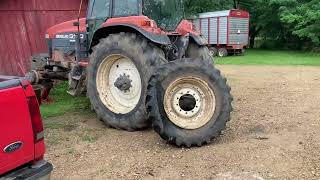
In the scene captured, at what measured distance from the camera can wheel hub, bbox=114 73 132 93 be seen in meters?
6.93

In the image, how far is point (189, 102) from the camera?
20.5 ft

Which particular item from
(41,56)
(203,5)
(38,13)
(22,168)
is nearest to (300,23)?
(203,5)

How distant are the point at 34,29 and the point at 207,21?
48.9ft

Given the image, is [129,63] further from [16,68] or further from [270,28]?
[270,28]

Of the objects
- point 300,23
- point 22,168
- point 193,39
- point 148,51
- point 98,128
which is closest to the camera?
point 22,168

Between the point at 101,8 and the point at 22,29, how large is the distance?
Result: 4.44m

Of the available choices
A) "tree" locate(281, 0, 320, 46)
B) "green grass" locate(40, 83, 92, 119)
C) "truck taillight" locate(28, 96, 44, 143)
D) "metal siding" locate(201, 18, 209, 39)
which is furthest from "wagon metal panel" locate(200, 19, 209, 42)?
"truck taillight" locate(28, 96, 44, 143)

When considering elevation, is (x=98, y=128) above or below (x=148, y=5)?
below

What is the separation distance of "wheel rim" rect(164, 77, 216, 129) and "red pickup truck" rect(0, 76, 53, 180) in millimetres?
2700

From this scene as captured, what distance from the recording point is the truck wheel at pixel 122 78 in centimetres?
659

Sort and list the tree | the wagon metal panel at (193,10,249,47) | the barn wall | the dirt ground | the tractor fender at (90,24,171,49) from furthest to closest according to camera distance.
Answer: the wagon metal panel at (193,10,249,47), the tree, the barn wall, the tractor fender at (90,24,171,49), the dirt ground

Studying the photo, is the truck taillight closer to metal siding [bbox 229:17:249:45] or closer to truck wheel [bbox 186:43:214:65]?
truck wheel [bbox 186:43:214:65]

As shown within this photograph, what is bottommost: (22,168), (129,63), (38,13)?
(22,168)

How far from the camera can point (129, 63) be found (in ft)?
22.9
